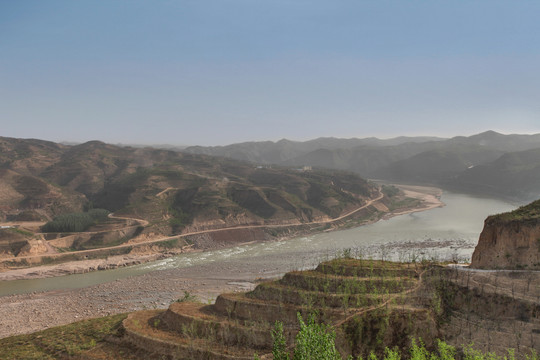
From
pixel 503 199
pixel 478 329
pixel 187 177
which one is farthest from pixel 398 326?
pixel 503 199

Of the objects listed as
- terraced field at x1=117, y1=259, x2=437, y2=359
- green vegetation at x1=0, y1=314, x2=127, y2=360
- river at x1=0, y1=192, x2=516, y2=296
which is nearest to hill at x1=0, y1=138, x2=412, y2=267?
river at x1=0, y1=192, x2=516, y2=296

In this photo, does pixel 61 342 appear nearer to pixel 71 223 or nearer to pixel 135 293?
pixel 135 293

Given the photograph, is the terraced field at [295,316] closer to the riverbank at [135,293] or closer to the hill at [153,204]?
the riverbank at [135,293]

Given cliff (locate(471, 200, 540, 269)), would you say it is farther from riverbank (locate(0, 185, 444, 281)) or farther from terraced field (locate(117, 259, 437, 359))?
riverbank (locate(0, 185, 444, 281))

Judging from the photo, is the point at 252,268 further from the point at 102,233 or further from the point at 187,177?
the point at 187,177

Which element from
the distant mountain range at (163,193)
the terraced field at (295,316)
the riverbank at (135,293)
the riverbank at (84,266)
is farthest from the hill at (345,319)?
the distant mountain range at (163,193)
